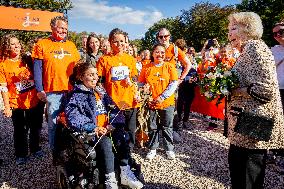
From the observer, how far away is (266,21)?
41.1m

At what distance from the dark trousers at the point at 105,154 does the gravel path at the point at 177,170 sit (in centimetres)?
90

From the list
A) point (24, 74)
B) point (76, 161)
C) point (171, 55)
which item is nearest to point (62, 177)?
point (76, 161)

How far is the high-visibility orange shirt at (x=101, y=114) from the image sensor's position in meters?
3.76

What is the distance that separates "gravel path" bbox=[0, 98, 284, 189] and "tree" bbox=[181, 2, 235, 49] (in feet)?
135

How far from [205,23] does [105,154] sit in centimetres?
4727

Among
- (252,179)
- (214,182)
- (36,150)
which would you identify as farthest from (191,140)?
(252,179)

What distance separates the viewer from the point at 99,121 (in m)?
3.76

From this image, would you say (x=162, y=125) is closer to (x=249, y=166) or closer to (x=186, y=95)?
(x=186, y=95)

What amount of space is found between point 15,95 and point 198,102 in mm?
4428

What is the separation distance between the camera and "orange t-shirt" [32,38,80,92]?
172 inches

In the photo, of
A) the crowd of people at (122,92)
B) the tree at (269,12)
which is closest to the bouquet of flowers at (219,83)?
the crowd of people at (122,92)

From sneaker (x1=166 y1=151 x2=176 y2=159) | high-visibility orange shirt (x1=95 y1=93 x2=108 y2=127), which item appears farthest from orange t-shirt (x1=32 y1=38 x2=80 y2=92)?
sneaker (x1=166 y1=151 x2=176 y2=159)

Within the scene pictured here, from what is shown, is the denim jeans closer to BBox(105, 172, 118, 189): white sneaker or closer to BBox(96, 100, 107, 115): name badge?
BBox(96, 100, 107, 115): name badge

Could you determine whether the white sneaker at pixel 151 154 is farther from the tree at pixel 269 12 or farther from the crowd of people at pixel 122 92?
the tree at pixel 269 12
